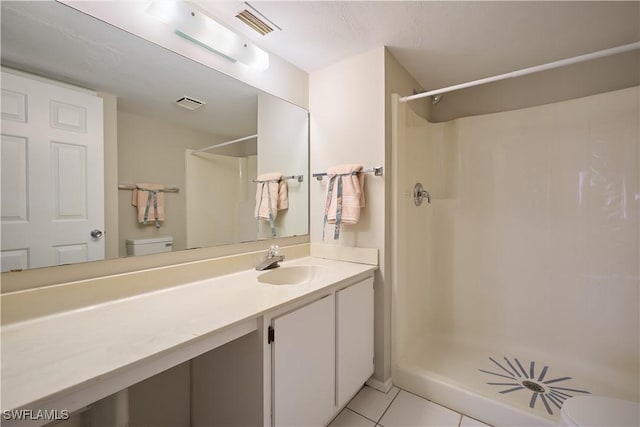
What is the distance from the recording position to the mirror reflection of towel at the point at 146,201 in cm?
116

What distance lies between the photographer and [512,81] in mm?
2113

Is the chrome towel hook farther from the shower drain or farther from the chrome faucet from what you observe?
the shower drain

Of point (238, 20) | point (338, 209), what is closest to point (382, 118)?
point (338, 209)

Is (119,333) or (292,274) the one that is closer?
(119,333)

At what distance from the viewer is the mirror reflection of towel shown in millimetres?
1159

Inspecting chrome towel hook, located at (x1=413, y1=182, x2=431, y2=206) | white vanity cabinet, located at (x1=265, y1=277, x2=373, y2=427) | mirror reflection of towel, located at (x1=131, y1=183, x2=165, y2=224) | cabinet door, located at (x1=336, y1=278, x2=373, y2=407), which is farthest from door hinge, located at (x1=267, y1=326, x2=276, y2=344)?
chrome towel hook, located at (x1=413, y1=182, x2=431, y2=206)

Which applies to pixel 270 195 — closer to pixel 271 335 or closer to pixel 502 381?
pixel 271 335

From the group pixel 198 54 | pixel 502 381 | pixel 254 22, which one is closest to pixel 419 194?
pixel 502 381

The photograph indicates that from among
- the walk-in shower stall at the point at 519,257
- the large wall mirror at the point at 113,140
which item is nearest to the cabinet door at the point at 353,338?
the walk-in shower stall at the point at 519,257

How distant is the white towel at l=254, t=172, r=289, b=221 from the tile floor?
1.24m

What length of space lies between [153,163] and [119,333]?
0.74m

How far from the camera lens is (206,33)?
4.23 feet

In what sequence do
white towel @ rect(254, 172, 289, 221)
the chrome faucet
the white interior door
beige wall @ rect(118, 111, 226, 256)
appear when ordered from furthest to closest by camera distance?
white towel @ rect(254, 172, 289, 221)
the chrome faucet
beige wall @ rect(118, 111, 226, 256)
the white interior door

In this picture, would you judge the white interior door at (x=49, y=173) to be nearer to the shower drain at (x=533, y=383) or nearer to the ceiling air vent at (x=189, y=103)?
the ceiling air vent at (x=189, y=103)
